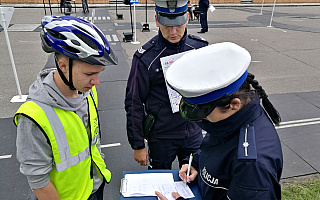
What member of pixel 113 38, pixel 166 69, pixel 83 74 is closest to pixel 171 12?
pixel 166 69

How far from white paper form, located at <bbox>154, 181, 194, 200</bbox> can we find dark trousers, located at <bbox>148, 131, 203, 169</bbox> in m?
0.69

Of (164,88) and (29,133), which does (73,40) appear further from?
(164,88)

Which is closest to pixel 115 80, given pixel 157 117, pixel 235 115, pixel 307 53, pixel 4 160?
pixel 4 160

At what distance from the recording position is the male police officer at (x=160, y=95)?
2189 mm

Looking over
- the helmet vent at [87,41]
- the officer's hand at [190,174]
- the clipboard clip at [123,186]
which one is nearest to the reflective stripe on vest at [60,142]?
the clipboard clip at [123,186]

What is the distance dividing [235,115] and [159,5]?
4.46ft

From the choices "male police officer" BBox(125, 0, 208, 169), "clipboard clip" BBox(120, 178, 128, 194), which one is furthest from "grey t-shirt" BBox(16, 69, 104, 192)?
"male police officer" BBox(125, 0, 208, 169)

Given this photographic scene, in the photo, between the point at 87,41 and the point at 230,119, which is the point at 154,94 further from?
the point at 230,119

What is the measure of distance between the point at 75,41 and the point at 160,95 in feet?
3.21

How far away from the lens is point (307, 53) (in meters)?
9.54

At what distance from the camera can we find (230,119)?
49.8 inches

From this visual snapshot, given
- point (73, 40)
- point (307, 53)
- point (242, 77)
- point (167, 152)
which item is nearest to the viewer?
point (242, 77)

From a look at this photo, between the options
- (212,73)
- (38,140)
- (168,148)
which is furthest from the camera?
(168,148)

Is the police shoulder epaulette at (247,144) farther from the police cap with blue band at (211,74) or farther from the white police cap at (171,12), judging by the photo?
the white police cap at (171,12)
